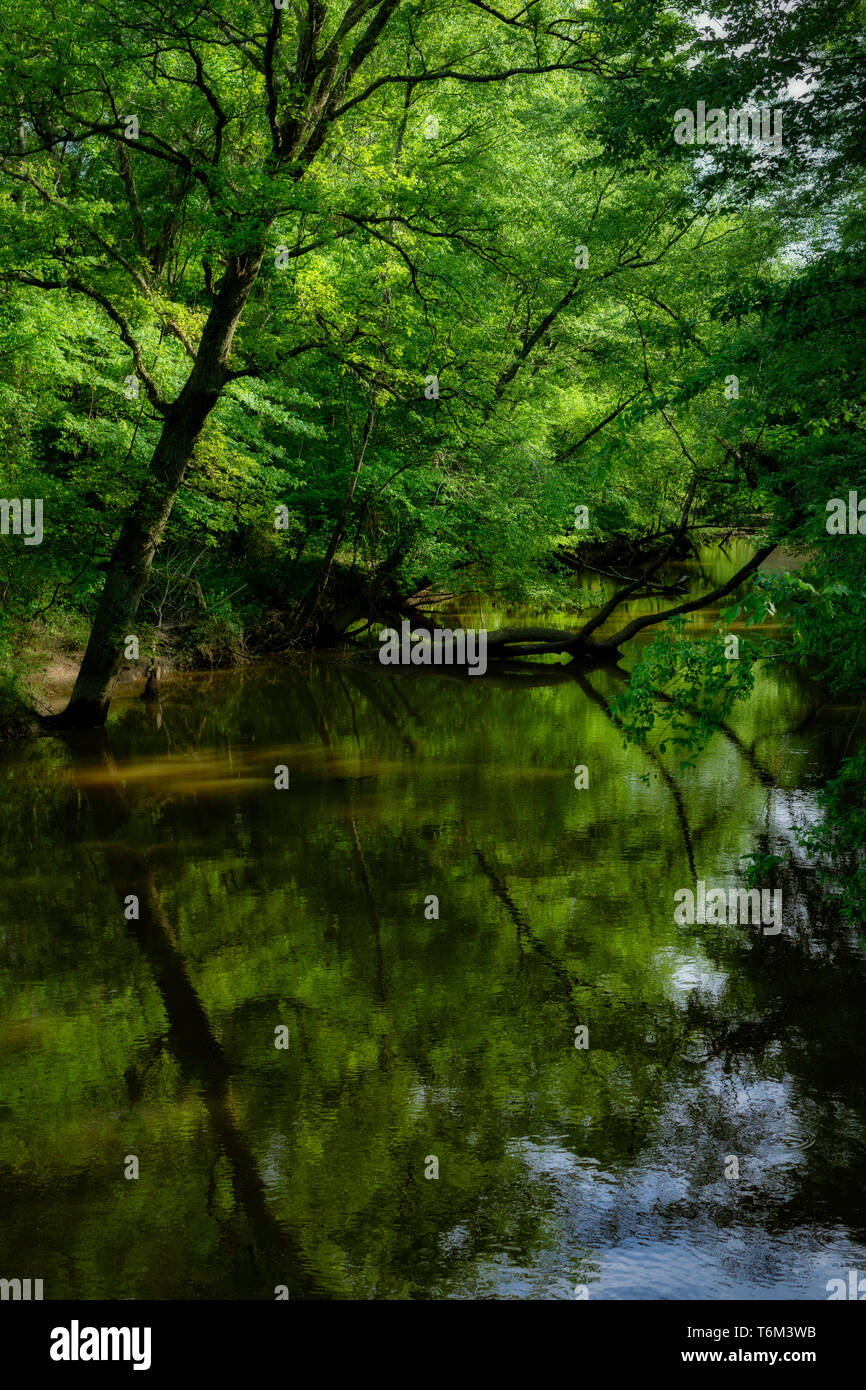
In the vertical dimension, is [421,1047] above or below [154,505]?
below

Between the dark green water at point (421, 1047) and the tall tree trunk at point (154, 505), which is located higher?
the tall tree trunk at point (154, 505)

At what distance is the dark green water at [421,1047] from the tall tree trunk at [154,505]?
143 inches

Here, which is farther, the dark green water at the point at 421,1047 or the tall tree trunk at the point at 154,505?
the tall tree trunk at the point at 154,505

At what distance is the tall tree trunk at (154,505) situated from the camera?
51.6 feet

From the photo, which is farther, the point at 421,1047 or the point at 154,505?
the point at 154,505

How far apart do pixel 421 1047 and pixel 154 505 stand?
37.1ft

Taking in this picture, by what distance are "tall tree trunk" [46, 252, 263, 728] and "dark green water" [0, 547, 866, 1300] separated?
143 inches

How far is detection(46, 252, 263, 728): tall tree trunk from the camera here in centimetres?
1572

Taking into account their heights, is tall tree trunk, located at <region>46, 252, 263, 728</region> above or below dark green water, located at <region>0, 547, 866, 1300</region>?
above

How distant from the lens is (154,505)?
1611 centimetres

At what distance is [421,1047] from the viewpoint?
6750 mm

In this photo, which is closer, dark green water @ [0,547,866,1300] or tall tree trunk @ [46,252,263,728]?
dark green water @ [0,547,866,1300]

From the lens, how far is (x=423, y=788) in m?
13.3

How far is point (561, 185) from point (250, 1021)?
958 inches
